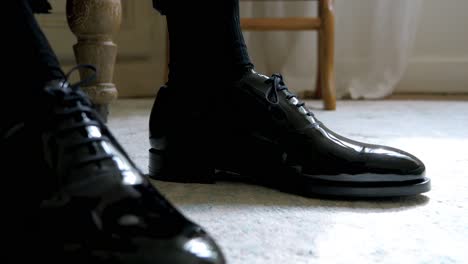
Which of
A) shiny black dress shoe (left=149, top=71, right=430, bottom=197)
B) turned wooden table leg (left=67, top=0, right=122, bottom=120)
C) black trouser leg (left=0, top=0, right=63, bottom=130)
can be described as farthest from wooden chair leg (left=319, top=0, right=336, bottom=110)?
black trouser leg (left=0, top=0, right=63, bottom=130)

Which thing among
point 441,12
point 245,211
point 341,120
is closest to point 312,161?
point 245,211

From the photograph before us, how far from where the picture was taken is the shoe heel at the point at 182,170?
661 mm

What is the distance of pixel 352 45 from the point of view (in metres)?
2.10

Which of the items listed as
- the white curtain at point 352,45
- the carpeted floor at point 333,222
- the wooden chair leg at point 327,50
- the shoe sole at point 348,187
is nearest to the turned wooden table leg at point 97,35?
the carpeted floor at point 333,222

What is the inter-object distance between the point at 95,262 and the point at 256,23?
1338mm

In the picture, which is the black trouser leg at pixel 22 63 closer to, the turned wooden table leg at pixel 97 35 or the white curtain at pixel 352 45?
the turned wooden table leg at pixel 97 35

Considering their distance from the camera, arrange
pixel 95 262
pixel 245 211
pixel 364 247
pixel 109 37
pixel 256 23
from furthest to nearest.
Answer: pixel 256 23, pixel 109 37, pixel 245 211, pixel 364 247, pixel 95 262

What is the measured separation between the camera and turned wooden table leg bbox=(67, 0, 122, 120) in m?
1.02

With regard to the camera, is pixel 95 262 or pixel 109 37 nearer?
pixel 95 262

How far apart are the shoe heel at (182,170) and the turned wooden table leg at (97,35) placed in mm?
443

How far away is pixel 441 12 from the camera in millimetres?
2094

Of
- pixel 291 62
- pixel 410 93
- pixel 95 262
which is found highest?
pixel 95 262

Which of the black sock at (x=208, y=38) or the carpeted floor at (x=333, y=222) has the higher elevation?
the black sock at (x=208, y=38)

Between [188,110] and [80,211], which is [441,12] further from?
[80,211]
